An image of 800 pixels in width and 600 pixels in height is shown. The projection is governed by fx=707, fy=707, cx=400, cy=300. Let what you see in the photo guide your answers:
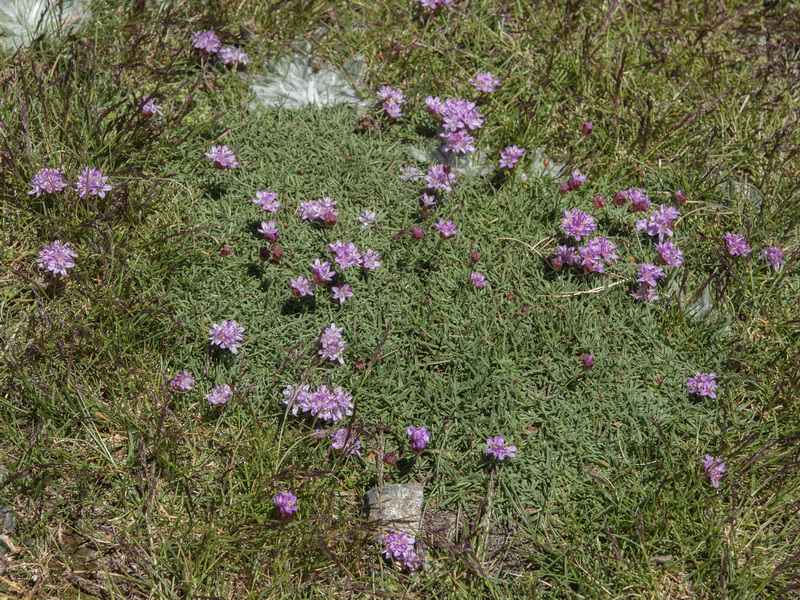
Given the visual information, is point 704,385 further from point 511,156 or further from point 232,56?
point 232,56

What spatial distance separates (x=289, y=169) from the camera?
4133 millimetres

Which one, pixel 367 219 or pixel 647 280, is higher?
pixel 367 219

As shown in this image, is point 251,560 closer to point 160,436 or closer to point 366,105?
point 160,436

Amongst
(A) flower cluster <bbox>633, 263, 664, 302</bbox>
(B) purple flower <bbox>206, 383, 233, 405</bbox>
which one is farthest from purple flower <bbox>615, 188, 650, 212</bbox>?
(B) purple flower <bbox>206, 383, 233, 405</bbox>

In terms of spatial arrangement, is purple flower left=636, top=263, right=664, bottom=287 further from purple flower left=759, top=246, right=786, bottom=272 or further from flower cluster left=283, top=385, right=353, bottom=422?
flower cluster left=283, top=385, right=353, bottom=422

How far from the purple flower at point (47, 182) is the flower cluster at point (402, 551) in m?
2.38

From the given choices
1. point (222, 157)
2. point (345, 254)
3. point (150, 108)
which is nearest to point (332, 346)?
point (345, 254)

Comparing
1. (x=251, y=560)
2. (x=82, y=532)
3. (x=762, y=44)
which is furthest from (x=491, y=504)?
(x=762, y=44)

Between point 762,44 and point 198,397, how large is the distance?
14.8 feet

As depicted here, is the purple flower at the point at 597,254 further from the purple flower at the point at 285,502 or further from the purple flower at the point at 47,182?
the purple flower at the point at 47,182

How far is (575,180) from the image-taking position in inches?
157

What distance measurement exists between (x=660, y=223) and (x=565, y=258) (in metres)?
0.60

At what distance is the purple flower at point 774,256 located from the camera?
153 inches

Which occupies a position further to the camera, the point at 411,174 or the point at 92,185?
the point at 411,174
